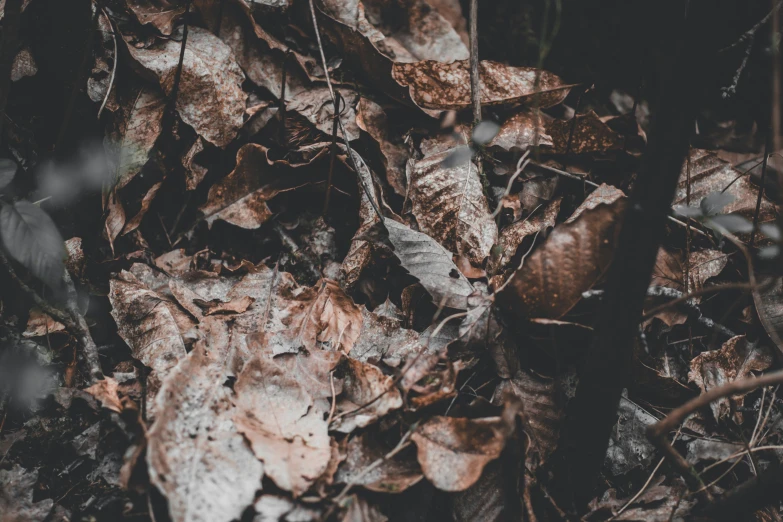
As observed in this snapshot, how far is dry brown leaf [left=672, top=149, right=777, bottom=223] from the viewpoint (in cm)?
186

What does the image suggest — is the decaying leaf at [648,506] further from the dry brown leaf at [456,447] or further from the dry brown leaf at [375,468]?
the dry brown leaf at [375,468]

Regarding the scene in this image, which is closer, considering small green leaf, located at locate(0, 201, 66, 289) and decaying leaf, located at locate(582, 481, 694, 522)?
small green leaf, located at locate(0, 201, 66, 289)

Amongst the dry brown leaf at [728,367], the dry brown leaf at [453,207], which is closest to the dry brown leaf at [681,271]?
the dry brown leaf at [728,367]

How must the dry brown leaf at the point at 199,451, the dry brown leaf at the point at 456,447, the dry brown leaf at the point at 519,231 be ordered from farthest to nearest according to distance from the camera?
1. the dry brown leaf at the point at 519,231
2. the dry brown leaf at the point at 456,447
3. the dry brown leaf at the point at 199,451

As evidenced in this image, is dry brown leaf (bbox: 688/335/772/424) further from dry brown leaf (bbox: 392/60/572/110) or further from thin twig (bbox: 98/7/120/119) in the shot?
thin twig (bbox: 98/7/120/119)

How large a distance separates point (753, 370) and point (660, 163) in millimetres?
1208

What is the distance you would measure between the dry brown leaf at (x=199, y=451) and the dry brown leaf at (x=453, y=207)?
0.87 meters

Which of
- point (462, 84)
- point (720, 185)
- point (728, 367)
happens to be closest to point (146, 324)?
point (462, 84)

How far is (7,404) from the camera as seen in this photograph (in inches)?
59.1

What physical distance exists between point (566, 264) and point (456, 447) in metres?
0.59

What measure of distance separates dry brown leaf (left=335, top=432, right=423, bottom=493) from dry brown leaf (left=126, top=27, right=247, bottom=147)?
1.21m

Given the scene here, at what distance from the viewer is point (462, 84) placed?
6.33 ft

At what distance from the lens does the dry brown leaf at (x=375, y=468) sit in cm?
126

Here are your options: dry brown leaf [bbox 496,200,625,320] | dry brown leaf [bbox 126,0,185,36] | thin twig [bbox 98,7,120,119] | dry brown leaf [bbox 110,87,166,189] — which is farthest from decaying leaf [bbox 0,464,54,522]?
dry brown leaf [bbox 126,0,185,36]
